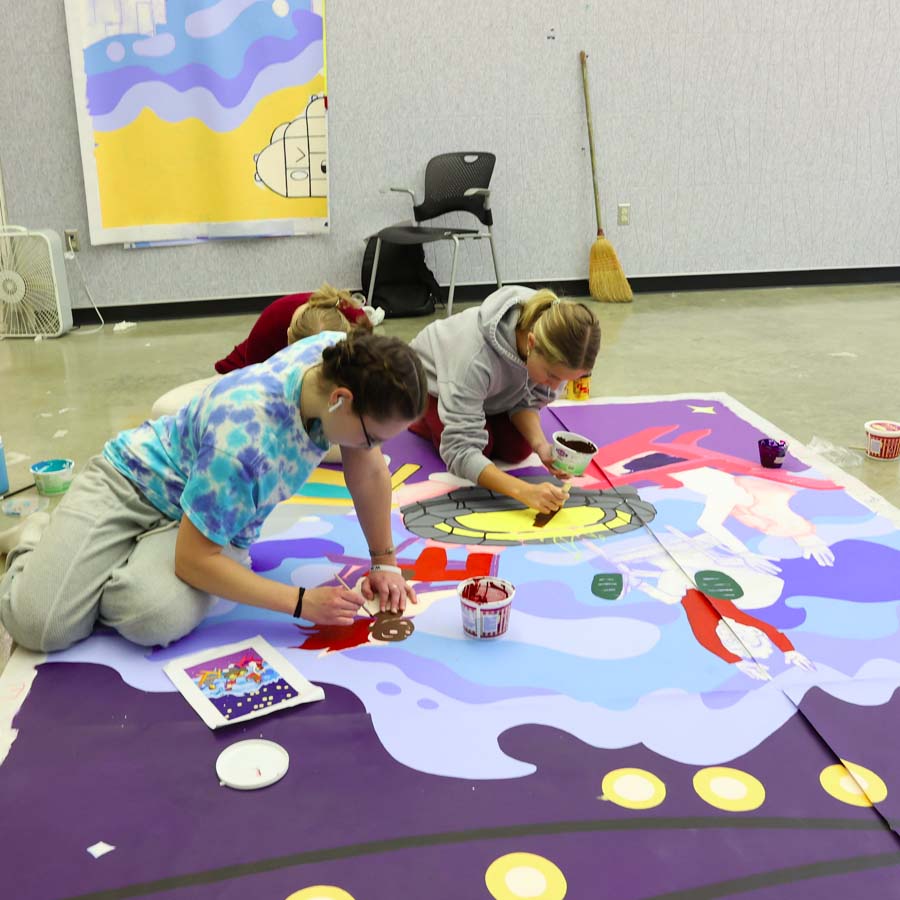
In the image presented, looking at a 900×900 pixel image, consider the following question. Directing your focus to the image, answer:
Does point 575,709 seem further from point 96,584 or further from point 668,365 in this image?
point 668,365

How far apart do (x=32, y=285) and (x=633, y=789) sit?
4281mm

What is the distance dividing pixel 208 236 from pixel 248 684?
3863 mm

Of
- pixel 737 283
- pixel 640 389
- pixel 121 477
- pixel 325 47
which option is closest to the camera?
pixel 121 477

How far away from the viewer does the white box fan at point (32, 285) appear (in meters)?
4.61

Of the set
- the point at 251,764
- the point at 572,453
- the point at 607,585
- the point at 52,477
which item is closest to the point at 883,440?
the point at 572,453

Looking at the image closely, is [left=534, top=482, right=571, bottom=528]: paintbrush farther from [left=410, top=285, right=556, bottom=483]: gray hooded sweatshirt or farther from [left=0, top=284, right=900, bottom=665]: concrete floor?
[left=0, top=284, right=900, bottom=665]: concrete floor

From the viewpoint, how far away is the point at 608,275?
18.3 feet

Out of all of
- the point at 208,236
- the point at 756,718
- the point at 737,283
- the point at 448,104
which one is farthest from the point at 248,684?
the point at 737,283

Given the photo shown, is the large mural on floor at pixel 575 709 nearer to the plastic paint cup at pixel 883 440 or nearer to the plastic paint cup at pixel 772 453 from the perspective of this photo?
the plastic paint cup at pixel 772 453

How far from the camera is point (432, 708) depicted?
1660mm

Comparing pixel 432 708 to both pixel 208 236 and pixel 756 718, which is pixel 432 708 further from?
pixel 208 236

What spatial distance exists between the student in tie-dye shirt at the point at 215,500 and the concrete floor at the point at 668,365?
800 mm

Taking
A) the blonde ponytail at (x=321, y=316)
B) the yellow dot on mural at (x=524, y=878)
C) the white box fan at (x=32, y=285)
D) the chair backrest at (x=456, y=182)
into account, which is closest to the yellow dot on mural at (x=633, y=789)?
the yellow dot on mural at (x=524, y=878)

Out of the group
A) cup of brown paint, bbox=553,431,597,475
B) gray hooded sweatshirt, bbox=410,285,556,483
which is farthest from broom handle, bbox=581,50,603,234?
cup of brown paint, bbox=553,431,597,475
